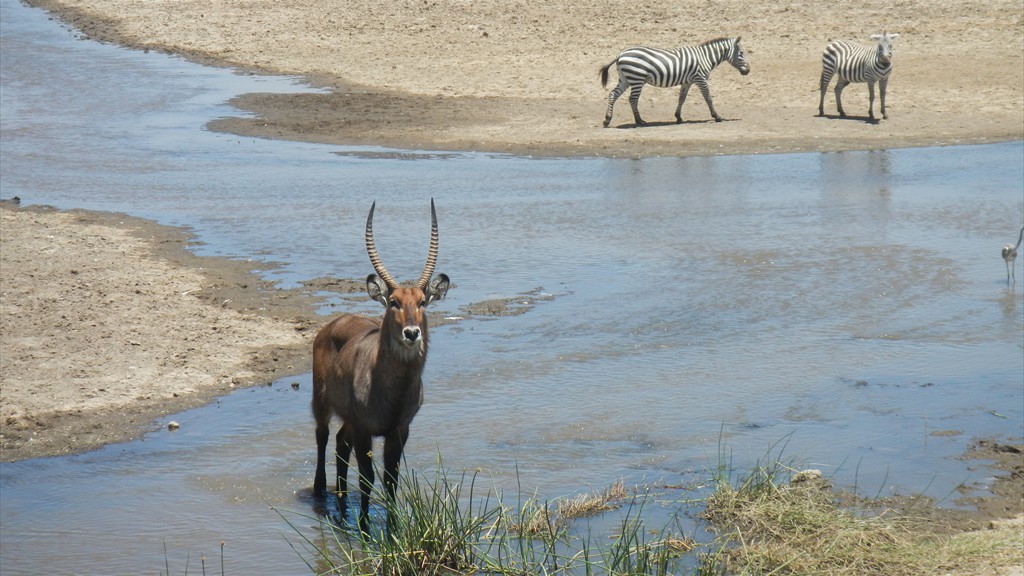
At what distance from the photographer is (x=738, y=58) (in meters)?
25.9

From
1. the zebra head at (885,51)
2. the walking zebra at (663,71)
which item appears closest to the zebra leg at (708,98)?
the walking zebra at (663,71)

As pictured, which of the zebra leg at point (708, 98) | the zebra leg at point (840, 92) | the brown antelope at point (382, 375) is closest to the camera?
the brown antelope at point (382, 375)

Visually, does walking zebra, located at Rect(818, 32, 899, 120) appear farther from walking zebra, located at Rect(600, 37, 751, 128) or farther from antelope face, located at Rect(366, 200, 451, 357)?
antelope face, located at Rect(366, 200, 451, 357)

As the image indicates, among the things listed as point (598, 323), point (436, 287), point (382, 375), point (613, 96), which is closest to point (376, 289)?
point (436, 287)

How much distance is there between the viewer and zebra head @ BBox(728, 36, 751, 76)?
84.4 ft

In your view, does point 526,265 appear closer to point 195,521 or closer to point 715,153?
point 195,521

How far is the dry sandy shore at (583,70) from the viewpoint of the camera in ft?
74.4

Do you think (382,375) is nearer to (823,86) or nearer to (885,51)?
(885,51)

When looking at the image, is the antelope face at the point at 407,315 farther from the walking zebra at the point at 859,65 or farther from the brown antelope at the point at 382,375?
the walking zebra at the point at 859,65

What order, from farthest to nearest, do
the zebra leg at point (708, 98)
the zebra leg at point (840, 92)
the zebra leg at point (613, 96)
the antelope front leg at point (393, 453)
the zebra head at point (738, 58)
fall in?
the zebra head at point (738, 58) → the zebra leg at point (708, 98) → the zebra leg at point (840, 92) → the zebra leg at point (613, 96) → the antelope front leg at point (393, 453)

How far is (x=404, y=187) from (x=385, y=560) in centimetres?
1259

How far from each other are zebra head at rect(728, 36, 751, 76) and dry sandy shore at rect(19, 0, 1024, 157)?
0.46 m

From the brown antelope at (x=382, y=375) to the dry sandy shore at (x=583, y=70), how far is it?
14626mm

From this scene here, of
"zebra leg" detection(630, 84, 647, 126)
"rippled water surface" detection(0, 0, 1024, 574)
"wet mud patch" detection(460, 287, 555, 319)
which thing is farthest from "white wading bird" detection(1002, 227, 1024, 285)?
"zebra leg" detection(630, 84, 647, 126)
